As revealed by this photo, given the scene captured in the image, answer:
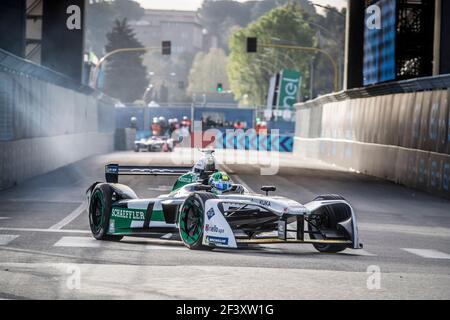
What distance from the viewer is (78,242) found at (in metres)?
14.0

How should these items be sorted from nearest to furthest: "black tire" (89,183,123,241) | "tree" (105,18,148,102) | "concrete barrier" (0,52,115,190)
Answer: "black tire" (89,183,123,241)
"concrete barrier" (0,52,115,190)
"tree" (105,18,148,102)

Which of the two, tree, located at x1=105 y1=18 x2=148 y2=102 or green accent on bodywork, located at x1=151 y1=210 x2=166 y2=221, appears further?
tree, located at x1=105 y1=18 x2=148 y2=102

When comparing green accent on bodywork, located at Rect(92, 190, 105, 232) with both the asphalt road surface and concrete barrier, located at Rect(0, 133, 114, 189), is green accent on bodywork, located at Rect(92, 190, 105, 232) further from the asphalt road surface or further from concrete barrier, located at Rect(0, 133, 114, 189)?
concrete barrier, located at Rect(0, 133, 114, 189)

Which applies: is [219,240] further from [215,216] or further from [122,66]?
[122,66]

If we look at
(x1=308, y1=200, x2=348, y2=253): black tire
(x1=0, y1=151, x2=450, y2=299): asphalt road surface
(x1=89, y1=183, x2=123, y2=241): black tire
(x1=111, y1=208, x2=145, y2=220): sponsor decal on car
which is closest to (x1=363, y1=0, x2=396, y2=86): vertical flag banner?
(x1=0, y1=151, x2=450, y2=299): asphalt road surface

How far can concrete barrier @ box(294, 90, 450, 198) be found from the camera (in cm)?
2835

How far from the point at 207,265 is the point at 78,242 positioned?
3017mm

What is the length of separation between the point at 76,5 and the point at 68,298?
133 feet

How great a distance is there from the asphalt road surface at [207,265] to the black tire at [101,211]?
211mm

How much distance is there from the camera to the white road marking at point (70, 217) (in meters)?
16.6

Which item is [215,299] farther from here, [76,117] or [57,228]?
[76,117]

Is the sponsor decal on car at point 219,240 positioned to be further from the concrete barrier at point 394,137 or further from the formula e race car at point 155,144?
the formula e race car at point 155,144

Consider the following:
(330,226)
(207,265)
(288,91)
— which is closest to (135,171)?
(330,226)

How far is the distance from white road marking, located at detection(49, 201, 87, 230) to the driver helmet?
3132mm
